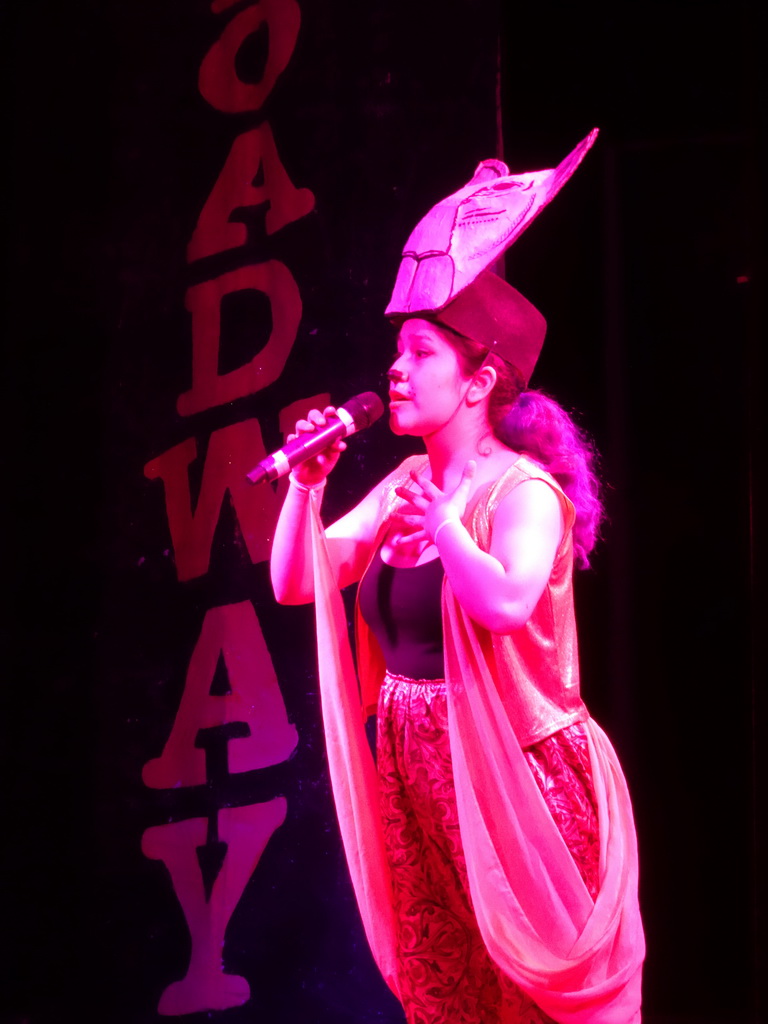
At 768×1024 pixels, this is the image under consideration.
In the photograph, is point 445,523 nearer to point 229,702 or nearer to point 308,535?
point 308,535

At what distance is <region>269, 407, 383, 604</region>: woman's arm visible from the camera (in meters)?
1.63

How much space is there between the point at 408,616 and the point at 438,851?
1.16 feet

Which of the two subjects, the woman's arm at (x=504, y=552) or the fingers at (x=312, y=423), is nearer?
the woman's arm at (x=504, y=552)

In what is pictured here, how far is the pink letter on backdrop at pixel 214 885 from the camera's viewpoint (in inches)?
85.4

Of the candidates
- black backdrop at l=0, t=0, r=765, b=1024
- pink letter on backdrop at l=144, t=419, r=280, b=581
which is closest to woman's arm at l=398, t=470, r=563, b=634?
black backdrop at l=0, t=0, r=765, b=1024

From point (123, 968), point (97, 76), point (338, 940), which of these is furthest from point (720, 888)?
point (97, 76)

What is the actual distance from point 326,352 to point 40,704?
39.3 inches

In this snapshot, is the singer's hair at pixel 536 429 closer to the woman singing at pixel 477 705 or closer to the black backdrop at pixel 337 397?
the woman singing at pixel 477 705

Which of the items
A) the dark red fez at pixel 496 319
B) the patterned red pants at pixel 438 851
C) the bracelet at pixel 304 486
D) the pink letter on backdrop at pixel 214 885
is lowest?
the pink letter on backdrop at pixel 214 885

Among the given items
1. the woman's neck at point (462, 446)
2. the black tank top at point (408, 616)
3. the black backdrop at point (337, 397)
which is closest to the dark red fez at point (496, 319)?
the woman's neck at point (462, 446)

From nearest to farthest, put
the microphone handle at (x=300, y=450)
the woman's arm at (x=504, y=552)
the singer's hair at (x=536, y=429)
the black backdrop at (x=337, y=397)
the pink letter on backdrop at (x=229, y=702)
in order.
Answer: the woman's arm at (x=504, y=552)
the microphone handle at (x=300, y=450)
the singer's hair at (x=536, y=429)
the black backdrop at (x=337, y=397)
the pink letter on backdrop at (x=229, y=702)

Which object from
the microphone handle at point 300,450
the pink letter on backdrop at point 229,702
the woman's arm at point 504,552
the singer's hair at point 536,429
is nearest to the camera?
the woman's arm at point 504,552

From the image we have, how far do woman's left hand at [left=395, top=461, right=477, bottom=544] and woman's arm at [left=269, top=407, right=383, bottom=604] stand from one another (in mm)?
147

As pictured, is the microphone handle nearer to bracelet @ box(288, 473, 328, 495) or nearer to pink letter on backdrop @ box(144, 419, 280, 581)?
bracelet @ box(288, 473, 328, 495)
